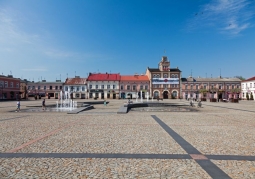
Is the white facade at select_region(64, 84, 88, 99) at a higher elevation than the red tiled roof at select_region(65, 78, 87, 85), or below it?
below

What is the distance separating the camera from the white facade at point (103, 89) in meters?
68.6

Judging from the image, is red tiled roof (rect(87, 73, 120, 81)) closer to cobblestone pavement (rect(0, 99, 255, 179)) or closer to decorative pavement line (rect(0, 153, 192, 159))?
cobblestone pavement (rect(0, 99, 255, 179))

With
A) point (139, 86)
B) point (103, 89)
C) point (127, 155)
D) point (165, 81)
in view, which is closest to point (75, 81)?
point (103, 89)

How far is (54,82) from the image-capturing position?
72438mm

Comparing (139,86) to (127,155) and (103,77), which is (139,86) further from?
(127,155)

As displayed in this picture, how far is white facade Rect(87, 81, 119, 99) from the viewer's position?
225 feet

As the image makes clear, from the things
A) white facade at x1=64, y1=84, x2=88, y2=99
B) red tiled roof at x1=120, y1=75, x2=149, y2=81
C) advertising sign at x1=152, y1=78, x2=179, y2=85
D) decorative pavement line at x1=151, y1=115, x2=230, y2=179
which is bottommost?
decorative pavement line at x1=151, y1=115, x2=230, y2=179

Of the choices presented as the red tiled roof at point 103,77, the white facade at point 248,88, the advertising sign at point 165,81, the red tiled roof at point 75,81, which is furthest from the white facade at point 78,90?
the white facade at point 248,88

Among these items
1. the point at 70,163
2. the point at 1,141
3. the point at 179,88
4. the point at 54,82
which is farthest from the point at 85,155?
the point at 54,82

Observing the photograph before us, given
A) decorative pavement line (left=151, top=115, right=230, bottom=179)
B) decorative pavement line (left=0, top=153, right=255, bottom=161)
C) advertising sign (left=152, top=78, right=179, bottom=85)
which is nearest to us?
decorative pavement line (left=151, top=115, right=230, bottom=179)

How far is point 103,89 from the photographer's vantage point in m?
68.8

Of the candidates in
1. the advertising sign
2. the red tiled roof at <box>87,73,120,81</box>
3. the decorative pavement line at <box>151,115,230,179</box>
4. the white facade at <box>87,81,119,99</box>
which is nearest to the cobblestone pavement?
the decorative pavement line at <box>151,115,230,179</box>

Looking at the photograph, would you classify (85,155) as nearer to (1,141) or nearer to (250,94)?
(1,141)

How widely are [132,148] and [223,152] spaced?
308 centimetres
